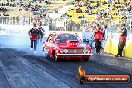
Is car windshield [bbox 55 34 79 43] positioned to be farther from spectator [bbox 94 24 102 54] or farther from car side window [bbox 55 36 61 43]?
spectator [bbox 94 24 102 54]

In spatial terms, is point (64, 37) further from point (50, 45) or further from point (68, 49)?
point (68, 49)

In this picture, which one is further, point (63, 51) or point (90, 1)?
point (90, 1)

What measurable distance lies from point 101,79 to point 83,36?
27826 mm

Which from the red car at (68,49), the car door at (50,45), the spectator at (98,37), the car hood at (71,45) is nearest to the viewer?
the red car at (68,49)

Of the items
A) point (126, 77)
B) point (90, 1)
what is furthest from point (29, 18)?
point (126, 77)

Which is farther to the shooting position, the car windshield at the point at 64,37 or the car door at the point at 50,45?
the car door at the point at 50,45

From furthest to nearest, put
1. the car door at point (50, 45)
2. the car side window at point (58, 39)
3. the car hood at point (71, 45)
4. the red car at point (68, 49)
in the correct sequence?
the car door at point (50, 45)
the car side window at point (58, 39)
the car hood at point (71, 45)
the red car at point (68, 49)

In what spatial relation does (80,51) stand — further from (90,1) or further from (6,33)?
(90,1)

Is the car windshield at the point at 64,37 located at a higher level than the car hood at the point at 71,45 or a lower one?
higher

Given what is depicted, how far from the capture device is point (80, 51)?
15641mm

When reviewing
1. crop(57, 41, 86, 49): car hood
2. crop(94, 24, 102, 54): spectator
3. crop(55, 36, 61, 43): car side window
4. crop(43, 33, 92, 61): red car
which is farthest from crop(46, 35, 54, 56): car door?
crop(94, 24, 102, 54): spectator

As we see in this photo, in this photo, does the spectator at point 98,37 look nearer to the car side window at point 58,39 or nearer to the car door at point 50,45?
the car door at point 50,45

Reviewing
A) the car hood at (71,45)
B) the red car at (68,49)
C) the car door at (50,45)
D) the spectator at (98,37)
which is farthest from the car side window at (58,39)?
the spectator at (98,37)

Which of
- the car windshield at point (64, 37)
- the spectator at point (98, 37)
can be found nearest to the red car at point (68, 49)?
the car windshield at point (64, 37)
